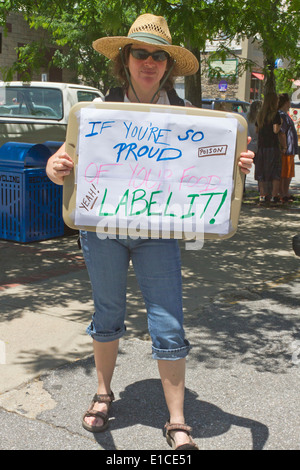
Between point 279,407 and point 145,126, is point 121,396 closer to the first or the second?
point 279,407

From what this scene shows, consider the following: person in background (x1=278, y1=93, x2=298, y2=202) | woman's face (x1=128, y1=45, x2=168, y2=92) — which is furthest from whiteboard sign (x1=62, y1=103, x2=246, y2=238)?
person in background (x1=278, y1=93, x2=298, y2=202)

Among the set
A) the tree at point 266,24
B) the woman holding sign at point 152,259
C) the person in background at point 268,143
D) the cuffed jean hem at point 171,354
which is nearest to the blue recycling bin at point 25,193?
the tree at point 266,24

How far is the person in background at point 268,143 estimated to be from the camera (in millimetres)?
10945

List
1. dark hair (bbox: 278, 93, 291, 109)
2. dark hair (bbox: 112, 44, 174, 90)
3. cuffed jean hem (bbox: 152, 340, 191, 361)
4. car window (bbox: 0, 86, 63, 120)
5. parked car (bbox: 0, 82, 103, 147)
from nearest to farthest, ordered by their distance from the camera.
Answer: cuffed jean hem (bbox: 152, 340, 191, 361) → dark hair (bbox: 112, 44, 174, 90) → parked car (bbox: 0, 82, 103, 147) → car window (bbox: 0, 86, 63, 120) → dark hair (bbox: 278, 93, 291, 109)

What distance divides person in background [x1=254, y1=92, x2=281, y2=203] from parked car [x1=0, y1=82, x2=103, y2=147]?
280 centimetres

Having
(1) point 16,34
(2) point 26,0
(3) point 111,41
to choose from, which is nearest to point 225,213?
(3) point 111,41

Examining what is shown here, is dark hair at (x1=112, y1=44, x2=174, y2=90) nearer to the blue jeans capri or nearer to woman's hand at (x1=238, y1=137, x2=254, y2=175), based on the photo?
woman's hand at (x1=238, y1=137, x2=254, y2=175)

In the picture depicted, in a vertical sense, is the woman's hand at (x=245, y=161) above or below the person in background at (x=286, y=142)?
above

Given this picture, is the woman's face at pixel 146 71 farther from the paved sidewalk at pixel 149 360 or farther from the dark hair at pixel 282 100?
the dark hair at pixel 282 100

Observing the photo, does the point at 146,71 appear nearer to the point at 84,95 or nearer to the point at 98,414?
the point at 98,414

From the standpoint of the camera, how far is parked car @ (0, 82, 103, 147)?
1052 cm

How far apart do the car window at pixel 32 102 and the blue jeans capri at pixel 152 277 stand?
7807 millimetres

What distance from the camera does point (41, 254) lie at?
721 centimetres

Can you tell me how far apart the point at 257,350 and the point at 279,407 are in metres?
0.92
